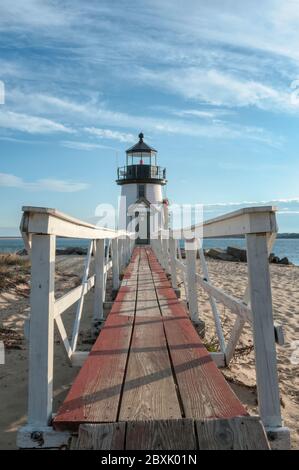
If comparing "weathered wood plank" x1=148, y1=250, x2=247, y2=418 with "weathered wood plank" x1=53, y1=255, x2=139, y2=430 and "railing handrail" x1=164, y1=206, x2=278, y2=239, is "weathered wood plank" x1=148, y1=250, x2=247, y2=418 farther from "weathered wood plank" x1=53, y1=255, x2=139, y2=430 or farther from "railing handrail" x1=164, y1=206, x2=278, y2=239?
"railing handrail" x1=164, y1=206, x2=278, y2=239

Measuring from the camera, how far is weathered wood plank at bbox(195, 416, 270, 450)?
1.69 metres

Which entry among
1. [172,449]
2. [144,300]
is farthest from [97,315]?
[172,449]

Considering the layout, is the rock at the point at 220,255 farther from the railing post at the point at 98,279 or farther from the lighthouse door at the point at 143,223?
the railing post at the point at 98,279

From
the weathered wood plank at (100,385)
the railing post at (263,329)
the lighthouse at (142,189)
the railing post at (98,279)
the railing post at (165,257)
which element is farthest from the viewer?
the lighthouse at (142,189)

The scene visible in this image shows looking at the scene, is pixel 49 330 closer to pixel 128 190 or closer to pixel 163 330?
pixel 163 330

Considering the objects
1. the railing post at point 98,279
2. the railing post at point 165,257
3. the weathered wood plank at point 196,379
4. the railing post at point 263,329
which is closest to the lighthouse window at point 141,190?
the railing post at point 165,257

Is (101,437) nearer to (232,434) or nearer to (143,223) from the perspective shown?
(232,434)

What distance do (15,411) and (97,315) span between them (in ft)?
6.27

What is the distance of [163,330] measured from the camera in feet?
11.9

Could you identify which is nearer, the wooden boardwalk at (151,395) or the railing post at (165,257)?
the wooden boardwalk at (151,395)

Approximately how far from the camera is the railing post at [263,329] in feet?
6.72

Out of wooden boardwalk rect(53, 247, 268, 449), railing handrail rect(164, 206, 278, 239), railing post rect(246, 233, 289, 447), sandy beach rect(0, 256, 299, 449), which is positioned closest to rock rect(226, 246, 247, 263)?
sandy beach rect(0, 256, 299, 449)

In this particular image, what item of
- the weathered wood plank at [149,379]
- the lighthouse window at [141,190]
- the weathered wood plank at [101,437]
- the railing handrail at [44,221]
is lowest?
the weathered wood plank at [101,437]

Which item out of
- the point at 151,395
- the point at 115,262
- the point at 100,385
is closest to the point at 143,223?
the point at 115,262
